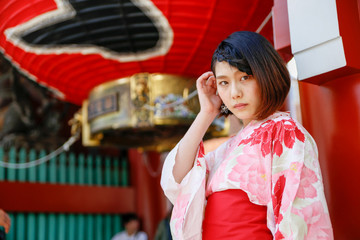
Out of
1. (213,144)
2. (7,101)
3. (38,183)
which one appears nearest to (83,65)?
(213,144)

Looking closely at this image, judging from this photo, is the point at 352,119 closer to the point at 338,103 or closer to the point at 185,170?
the point at 338,103

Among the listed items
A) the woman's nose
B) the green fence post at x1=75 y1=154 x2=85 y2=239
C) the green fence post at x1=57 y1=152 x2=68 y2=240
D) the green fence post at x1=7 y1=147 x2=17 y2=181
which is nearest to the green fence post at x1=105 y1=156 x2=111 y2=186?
the green fence post at x1=75 y1=154 x2=85 y2=239

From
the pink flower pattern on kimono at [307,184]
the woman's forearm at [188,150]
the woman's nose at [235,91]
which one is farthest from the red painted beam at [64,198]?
the pink flower pattern on kimono at [307,184]

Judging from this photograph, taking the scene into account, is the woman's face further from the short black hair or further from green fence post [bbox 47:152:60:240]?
green fence post [bbox 47:152:60:240]

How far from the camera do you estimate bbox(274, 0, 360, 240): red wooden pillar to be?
138cm

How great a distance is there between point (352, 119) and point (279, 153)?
1.01 feet

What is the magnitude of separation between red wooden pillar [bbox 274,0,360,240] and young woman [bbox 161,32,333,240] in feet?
0.64

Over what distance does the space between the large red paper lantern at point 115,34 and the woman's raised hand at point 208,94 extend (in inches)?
20.3

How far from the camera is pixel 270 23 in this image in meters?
2.06

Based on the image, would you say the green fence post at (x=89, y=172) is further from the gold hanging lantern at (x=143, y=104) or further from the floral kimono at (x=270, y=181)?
the floral kimono at (x=270, y=181)

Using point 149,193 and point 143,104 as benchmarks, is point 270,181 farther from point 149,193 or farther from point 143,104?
point 149,193

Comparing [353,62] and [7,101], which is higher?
[7,101]

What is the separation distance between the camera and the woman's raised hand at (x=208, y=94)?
1538 mm

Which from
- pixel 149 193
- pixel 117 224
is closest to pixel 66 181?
pixel 117 224
